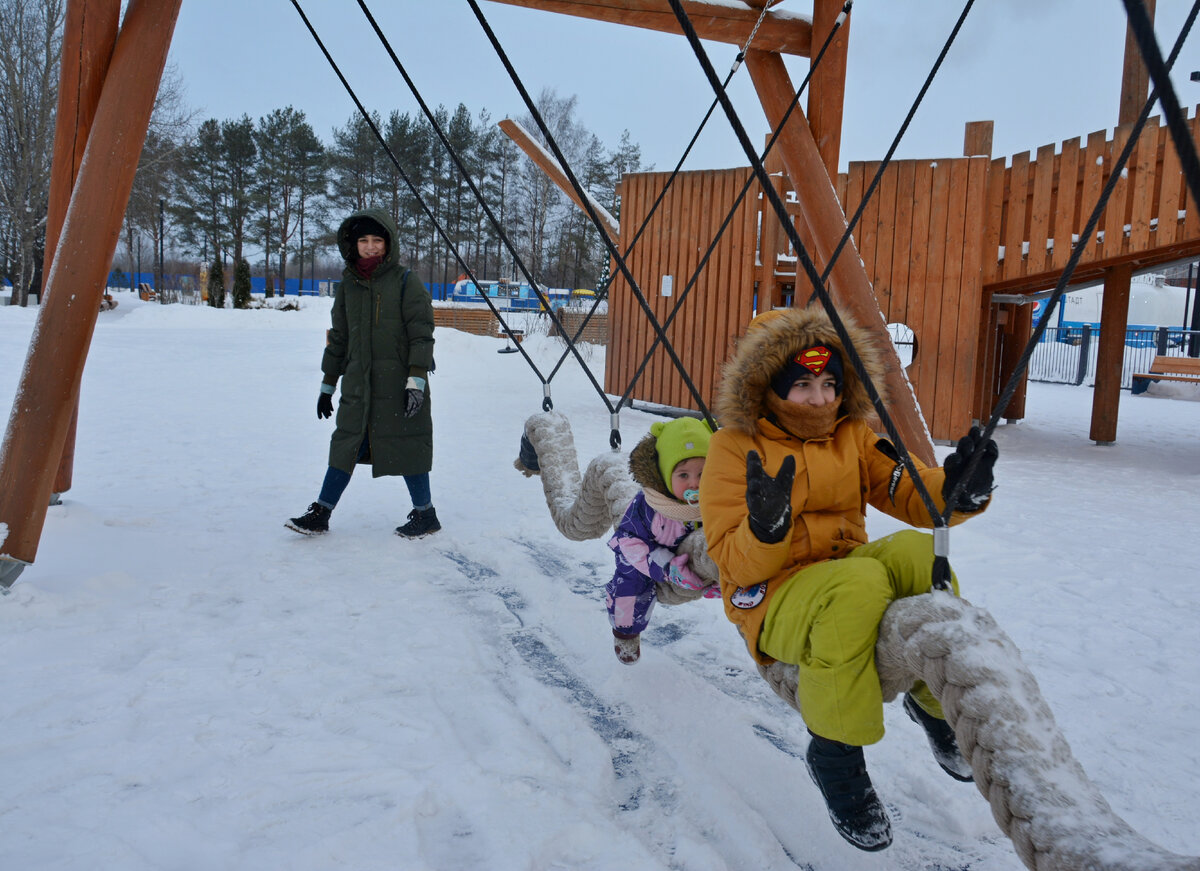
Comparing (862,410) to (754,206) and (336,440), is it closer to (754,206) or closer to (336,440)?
(336,440)

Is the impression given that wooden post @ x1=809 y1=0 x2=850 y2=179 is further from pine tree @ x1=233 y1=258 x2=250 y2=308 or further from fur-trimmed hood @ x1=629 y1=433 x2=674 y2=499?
pine tree @ x1=233 y1=258 x2=250 y2=308

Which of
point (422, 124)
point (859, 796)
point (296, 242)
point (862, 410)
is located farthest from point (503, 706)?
point (296, 242)

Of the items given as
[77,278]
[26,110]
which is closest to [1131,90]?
[77,278]

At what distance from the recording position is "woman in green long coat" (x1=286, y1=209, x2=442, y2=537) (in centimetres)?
396

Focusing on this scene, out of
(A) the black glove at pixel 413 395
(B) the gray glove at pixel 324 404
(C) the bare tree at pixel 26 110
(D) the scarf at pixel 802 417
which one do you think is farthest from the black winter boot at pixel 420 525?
(C) the bare tree at pixel 26 110

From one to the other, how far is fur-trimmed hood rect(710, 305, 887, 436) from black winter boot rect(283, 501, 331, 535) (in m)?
2.59

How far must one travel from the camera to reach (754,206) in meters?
8.38

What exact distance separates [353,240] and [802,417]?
2.84m

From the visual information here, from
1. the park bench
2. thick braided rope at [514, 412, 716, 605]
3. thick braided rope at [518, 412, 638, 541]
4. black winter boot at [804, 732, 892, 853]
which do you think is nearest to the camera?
black winter boot at [804, 732, 892, 853]

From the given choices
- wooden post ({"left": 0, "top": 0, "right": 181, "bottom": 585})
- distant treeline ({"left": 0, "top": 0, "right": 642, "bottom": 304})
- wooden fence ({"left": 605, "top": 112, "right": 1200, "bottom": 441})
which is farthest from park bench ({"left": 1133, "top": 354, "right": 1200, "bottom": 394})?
distant treeline ({"left": 0, "top": 0, "right": 642, "bottom": 304})

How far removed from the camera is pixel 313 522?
159 inches

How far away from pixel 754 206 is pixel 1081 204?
291 centimetres

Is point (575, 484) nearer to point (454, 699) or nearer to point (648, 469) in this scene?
point (648, 469)

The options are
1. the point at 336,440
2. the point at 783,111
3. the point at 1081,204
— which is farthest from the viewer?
the point at 1081,204
